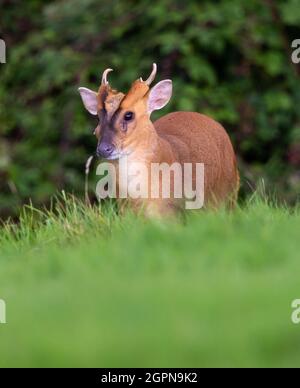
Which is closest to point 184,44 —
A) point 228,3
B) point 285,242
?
point 228,3

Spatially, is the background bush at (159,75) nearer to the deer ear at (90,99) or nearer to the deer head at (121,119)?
the deer ear at (90,99)

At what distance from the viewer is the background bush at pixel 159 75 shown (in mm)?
15000

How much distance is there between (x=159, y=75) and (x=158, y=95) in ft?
18.7

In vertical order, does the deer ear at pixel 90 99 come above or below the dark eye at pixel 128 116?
above

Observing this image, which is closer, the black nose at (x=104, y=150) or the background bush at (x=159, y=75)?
the black nose at (x=104, y=150)

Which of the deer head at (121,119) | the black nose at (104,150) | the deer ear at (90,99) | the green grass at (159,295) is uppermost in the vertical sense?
the deer ear at (90,99)

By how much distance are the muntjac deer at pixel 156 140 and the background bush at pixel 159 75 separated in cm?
447

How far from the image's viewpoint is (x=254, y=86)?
1567 cm

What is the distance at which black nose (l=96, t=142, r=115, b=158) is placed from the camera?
8906 mm

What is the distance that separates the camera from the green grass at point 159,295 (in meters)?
5.31

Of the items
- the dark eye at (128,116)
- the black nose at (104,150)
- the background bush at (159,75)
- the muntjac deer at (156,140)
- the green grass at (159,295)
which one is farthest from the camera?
the background bush at (159,75)

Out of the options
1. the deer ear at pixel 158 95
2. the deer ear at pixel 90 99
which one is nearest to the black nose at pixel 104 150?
the deer ear at pixel 158 95

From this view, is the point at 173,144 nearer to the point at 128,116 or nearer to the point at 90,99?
the point at 128,116

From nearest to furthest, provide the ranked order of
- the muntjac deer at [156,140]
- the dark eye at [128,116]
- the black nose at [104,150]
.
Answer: the black nose at [104,150] → the muntjac deer at [156,140] → the dark eye at [128,116]
